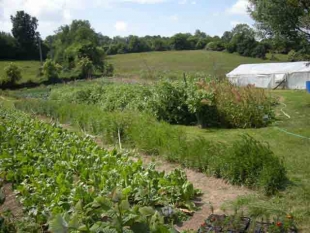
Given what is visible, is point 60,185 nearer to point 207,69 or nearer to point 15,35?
point 207,69

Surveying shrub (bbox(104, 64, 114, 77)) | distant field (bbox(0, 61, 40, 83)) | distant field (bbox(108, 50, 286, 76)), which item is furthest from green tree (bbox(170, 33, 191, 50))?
distant field (bbox(0, 61, 40, 83))

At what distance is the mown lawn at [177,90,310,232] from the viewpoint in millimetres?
4477

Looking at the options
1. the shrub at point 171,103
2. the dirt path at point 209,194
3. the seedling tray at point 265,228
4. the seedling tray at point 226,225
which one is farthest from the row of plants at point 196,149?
the shrub at point 171,103

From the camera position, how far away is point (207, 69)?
3481 centimetres

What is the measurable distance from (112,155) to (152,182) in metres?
1.65

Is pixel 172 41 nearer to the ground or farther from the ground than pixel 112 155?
farther from the ground

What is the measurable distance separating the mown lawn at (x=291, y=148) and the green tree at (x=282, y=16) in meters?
2.85

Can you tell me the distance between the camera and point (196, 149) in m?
6.14

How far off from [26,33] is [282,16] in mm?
55684

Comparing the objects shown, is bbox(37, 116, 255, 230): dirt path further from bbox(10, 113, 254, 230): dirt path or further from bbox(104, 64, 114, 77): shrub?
bbox(104, 64, 114, 77): shrub

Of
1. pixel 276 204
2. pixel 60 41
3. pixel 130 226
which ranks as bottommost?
pixel 276 204

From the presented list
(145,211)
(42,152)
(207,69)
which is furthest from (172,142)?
(207,69)

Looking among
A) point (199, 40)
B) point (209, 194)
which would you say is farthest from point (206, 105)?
point (199, 40)

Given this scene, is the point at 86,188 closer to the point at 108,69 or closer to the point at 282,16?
the point at 282,16
